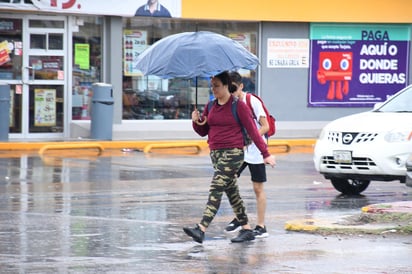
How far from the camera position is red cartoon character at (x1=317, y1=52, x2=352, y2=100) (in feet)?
81.8

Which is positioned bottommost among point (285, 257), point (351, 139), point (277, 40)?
point (285, 257)

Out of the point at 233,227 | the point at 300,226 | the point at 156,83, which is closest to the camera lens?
the point at 233,227

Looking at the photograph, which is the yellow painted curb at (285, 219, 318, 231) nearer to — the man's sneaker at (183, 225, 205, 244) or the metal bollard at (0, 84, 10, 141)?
the man's sneaker at (183, 225, 205, 244)

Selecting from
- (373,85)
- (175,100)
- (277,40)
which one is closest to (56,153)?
(175,100)

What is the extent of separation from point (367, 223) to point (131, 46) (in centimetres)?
1345

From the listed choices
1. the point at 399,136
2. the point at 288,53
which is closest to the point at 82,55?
the point at 288,53

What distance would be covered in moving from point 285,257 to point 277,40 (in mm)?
15960

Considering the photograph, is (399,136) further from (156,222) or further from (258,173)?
(156,222)

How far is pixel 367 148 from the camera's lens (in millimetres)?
13195

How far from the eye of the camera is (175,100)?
24.0 m

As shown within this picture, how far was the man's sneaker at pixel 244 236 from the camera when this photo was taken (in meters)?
9.71

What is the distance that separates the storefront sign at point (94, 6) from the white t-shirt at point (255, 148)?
12.6 metres

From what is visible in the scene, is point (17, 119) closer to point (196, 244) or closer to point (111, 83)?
point (111, 83)

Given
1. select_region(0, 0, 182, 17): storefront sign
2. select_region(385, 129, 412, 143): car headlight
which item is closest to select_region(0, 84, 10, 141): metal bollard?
select_region(0, 0, 182, 17): storefront sign
